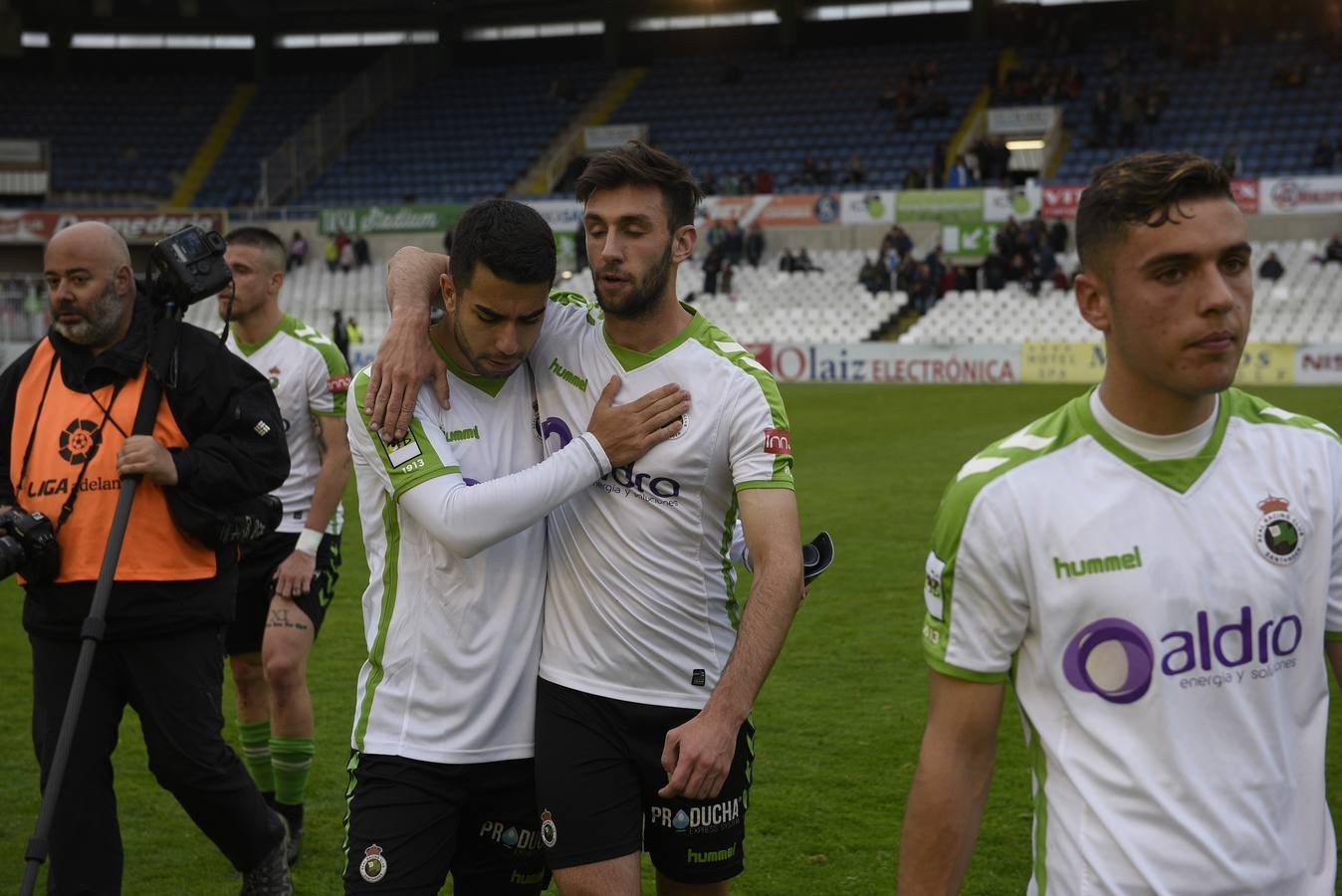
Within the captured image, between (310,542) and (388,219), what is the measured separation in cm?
3578

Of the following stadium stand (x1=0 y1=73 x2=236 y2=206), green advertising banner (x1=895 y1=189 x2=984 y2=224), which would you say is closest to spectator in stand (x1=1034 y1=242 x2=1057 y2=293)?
green advertising banner (x1=895 y1=189 x2=984 y2=224)

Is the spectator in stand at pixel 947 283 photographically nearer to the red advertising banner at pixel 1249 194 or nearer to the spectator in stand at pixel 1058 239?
the spectator in stand at pixel 1058 239

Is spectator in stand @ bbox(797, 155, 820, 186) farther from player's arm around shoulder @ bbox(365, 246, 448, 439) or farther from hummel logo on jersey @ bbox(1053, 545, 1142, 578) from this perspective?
hummel logo on jersey @ bbox(1053, 545, 1142, 578)

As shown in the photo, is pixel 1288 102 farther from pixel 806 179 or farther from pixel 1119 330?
pixel 1119 330

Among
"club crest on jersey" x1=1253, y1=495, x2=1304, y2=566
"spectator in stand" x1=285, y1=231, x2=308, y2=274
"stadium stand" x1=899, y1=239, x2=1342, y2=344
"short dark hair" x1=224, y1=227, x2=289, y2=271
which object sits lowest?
"club crest on jersey" x1=1253, y1=495, x2=1304, y2=566

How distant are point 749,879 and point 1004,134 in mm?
35788

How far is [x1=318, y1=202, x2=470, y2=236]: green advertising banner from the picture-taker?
3941 centimetres

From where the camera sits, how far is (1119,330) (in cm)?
235

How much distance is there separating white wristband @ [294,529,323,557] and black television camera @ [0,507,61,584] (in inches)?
64.7

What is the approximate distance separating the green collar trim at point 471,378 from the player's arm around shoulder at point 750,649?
0.70m

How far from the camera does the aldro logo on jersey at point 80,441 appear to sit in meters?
4.18

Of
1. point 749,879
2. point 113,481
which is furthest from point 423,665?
point 749,879

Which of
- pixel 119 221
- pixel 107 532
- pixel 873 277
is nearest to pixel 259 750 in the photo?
pixel 107 532

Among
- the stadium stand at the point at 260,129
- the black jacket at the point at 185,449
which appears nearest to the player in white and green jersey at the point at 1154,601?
the black jacket at the point at 185,449
